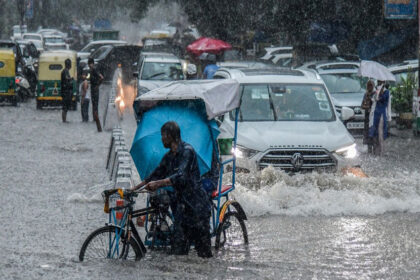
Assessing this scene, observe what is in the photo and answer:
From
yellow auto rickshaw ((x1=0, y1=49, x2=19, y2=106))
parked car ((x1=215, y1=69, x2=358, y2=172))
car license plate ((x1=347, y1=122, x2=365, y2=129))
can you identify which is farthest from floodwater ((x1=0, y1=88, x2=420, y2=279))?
yellow auto rickshaw ((x1=0, y1=49, x2=19, y2=106))

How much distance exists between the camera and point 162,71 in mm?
28562

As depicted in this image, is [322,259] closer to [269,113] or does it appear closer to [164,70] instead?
[269,113]

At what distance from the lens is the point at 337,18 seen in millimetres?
33781

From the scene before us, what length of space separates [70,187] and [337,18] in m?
21.6

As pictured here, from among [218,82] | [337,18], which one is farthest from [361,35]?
[218,82]

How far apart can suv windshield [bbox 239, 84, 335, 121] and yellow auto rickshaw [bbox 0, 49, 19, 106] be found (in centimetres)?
1668

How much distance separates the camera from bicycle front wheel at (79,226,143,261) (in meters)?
8.14

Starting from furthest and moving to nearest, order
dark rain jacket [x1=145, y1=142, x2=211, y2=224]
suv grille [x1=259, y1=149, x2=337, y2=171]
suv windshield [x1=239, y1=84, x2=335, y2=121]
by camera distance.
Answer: suv windshield [x1=239, y1=84, x2=335, y2=121] < suv grille [x1=259, y1=149, x2=337, y2=171] < dark rain jacket [x1=145, y1=142, x2=211, y2=224]

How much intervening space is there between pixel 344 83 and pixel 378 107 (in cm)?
447

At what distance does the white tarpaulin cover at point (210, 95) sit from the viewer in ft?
29.8

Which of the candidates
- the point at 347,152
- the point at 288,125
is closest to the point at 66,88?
the point at 288,125

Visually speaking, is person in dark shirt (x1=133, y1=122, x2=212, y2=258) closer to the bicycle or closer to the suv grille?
the bicycle

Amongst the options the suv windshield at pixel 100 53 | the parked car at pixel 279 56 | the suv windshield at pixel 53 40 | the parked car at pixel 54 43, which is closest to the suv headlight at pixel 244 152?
the parked car at pixel 279 56

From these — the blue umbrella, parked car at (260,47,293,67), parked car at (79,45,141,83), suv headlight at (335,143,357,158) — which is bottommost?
parked car at (79,45,141,83)
